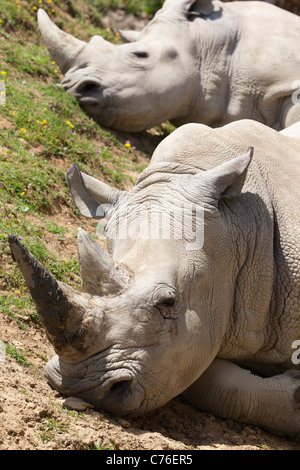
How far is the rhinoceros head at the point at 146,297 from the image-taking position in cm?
517

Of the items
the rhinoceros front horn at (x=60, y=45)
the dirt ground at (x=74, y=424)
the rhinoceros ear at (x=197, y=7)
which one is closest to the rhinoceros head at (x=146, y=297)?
the dirt ground at (x=74, y=424)

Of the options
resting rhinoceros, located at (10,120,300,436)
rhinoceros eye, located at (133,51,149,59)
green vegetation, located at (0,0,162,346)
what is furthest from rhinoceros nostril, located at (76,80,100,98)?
resting rhinoceros, located at (10,120,300,436)

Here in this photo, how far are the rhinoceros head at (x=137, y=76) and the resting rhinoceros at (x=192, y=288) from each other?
4.28m

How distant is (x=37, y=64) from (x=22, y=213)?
161 inches

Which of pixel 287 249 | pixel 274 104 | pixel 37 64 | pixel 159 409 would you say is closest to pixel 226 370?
pixel 159 409

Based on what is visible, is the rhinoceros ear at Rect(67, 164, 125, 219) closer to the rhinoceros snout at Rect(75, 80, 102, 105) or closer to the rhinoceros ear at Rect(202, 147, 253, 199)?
the rhinoceros ear at Rect(202, 147, 253, 199)

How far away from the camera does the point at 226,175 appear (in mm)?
5871

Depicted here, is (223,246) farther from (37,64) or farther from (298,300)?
(37,64)

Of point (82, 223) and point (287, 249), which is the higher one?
point (287, 249)

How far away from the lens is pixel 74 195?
6.64 metres

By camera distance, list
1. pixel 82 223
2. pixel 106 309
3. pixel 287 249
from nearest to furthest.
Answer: pixel 106 309, pixel 287 249, pixel 82 223

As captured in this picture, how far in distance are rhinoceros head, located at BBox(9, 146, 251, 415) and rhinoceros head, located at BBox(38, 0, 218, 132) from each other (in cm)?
503

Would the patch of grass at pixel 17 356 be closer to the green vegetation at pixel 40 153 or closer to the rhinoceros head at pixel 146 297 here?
the rhinoceros head at pixel 146 297
